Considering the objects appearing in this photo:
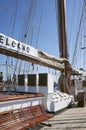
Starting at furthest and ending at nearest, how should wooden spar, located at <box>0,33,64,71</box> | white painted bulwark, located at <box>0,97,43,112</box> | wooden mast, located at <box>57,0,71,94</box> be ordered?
wooden mast, located at <box>57,0,71,94</box>
wooden spar, located at <box>0,33,64,71</box>
white painted bulwark, located at <box>0,97,43,112</box>

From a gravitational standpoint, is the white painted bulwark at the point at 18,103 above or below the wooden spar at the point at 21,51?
below

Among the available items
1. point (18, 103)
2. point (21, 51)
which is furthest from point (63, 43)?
point (18, 103)

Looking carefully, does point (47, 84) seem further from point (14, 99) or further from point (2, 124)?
point (2, 124)

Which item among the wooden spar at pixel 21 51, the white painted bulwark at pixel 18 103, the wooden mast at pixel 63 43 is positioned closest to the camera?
the white painted bulwark at pixel 18 103

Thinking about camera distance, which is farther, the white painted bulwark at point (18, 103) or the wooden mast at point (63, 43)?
the wooden mast at point (63, 43)

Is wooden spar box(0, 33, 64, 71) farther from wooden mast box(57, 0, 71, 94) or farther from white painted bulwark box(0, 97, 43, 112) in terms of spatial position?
wooden mast box(57, 0, 71, 94)

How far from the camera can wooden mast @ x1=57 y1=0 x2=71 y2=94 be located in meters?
15.1

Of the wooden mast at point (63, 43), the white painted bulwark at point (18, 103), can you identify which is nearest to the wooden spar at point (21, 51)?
the white painted bulwark at point (18, 103)

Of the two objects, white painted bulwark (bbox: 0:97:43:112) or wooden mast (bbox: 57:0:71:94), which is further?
wooden mast (bbox: 57:0:71:94)

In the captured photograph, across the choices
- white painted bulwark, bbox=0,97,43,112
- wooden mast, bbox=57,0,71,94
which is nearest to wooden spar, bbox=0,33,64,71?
white painted bulwark, bbox=0,97,43,112

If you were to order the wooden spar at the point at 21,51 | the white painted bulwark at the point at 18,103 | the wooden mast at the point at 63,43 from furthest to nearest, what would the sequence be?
1. the wooden mast at the point at 63,43
2. the wooden spar at the point at 21,51
3. the white painted bulwark at the point at 18,103

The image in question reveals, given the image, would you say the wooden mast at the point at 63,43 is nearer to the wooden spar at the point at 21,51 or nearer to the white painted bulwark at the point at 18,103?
the wooden spar at the point at 21,51

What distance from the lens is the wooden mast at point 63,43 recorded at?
15.1 meters

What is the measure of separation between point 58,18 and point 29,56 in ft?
25.2
